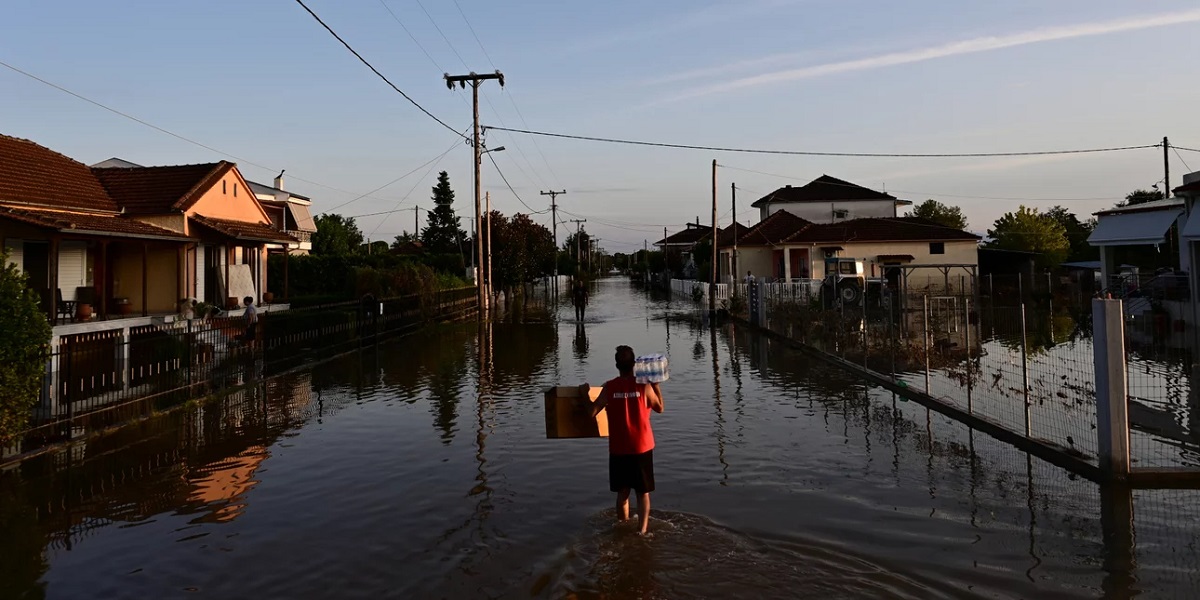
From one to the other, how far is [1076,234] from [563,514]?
3027 inches

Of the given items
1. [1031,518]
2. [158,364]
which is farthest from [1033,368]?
[158,364]

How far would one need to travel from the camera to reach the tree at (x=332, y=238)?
202 ft

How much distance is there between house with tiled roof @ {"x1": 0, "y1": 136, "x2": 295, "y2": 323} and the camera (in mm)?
19422

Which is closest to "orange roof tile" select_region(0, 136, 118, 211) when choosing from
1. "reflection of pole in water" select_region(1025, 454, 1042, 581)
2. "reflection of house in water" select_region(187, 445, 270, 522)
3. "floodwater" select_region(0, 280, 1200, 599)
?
"floodwater" select_region(0, 280, 1200, 599)

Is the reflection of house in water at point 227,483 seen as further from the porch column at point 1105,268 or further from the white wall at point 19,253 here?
the porch column at point 1105,268

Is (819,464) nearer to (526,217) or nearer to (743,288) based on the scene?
(743,288)

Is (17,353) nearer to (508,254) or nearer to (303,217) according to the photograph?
(508,254)

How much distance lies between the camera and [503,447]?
9.73 metres

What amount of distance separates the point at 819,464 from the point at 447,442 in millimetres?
4575

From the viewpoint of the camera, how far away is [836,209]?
69438 mm

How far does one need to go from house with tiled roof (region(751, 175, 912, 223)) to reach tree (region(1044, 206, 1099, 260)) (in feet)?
45.0

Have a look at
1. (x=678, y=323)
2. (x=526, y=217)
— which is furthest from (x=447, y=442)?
(x=526, y=217)

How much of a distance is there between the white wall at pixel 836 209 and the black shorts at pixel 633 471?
215 ft

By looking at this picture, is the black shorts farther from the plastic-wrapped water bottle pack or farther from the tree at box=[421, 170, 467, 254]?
the tree at box=[421, 170, 467, 254]
